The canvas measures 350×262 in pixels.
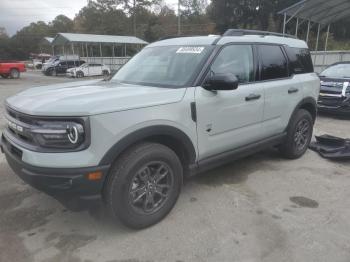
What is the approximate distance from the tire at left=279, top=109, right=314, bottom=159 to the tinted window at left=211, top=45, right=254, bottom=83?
1.32 m

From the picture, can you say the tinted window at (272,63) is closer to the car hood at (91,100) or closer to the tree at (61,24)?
the car hood at (91,100)

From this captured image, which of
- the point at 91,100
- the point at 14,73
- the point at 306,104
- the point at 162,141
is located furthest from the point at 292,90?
the point at 14,73

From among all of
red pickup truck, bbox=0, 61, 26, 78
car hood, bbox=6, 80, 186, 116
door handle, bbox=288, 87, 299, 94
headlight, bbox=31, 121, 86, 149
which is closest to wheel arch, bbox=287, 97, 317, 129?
door handle, bbox=288, 87, 299, 94

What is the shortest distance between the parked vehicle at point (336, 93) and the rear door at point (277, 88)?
12.8ft

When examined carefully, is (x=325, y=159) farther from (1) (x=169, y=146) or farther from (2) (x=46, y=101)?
(2) (x=46, y=101)

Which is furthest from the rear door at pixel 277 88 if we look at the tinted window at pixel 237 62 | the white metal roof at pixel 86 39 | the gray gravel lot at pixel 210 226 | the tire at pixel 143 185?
the white metal roof at pixel 86 39

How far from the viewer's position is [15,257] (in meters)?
2.78

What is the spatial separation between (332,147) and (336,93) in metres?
3.26

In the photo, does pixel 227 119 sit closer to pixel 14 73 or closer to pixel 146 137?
pixel 146 137

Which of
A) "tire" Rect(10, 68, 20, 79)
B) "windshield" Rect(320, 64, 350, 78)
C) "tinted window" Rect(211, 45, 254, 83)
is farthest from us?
"tire" Rect(10, 68, 20, 79)

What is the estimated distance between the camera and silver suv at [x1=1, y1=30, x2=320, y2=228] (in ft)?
8.66

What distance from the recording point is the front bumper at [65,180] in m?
2.61

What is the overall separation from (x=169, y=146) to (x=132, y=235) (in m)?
0.93

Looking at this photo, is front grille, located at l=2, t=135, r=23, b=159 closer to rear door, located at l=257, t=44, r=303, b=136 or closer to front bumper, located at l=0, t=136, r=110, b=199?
front bumper, located at l=0, t=136, r=110, b=199
